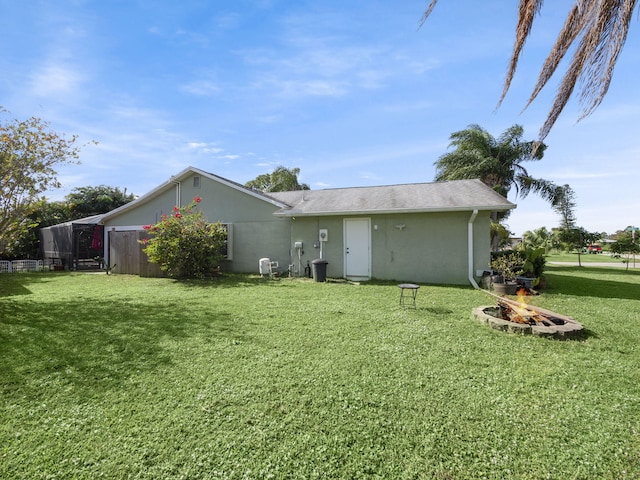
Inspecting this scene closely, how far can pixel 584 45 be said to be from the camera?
1946mm

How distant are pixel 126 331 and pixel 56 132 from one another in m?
5.86

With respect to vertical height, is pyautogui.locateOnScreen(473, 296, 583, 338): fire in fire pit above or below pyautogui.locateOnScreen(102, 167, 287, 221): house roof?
below

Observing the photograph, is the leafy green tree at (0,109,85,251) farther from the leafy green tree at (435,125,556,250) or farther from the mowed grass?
the leafy green tree at (435,125,556,250)

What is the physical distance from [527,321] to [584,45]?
4.71 meters

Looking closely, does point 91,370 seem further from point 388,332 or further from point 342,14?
point 342,14

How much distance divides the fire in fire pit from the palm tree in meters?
3.99

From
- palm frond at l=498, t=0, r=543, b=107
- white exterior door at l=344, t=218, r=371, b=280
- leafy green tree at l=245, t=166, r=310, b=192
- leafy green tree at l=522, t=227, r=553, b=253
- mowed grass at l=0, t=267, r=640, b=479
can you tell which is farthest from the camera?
leafy green tree at l=522, t=227, r=553, b=253

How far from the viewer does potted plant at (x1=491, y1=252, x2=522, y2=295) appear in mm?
8852

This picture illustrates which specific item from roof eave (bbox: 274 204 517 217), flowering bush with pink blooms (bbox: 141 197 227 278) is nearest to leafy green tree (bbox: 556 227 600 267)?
roof eave (bbox: 274 204 517 217)

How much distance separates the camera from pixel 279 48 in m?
8.52

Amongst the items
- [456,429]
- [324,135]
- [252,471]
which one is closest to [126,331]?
[252,471]

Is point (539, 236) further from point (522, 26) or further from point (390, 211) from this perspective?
point (522, 26)

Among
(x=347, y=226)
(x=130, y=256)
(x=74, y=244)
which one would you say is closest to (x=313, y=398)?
(x=347, y=226)

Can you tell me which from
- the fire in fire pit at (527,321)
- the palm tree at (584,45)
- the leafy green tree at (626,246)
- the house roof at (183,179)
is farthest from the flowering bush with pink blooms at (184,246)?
the leafy green tree at (626,246)
